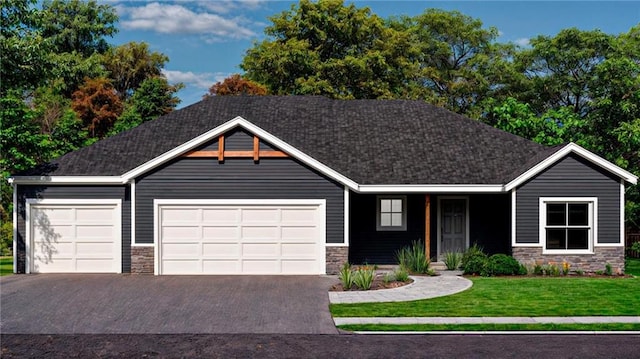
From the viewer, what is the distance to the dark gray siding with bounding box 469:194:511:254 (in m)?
21.0

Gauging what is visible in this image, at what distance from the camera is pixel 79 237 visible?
1895 centimetres

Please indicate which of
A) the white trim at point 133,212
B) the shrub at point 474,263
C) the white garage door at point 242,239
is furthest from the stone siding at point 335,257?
the white trim at point 133,212

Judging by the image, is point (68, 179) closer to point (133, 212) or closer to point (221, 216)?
point (133, 212)

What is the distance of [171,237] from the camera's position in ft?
60.8

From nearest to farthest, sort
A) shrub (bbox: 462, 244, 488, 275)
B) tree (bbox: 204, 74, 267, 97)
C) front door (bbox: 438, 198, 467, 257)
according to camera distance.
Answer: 1. shrub (bbox: 462, 244, 488, 275)
2. front door (bbox: 438, 198, 467, 257)
3. tree (bbox: 204, 74, 267, 97)

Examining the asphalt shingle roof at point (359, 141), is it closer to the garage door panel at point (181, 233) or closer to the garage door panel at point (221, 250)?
the garage door panel at point (181, 233)

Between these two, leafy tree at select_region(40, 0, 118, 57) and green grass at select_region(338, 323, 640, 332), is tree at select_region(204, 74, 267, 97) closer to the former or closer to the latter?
leafy tree at select_region(40, 0, 118, 57)

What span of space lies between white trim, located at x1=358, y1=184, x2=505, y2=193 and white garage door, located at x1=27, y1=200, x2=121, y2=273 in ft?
27.2

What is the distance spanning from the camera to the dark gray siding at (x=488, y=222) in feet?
69.0

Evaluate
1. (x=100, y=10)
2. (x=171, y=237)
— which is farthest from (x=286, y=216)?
(x=100, y=10)

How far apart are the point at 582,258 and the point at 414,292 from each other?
24.0ft

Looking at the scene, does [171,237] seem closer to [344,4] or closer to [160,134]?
[160,134]

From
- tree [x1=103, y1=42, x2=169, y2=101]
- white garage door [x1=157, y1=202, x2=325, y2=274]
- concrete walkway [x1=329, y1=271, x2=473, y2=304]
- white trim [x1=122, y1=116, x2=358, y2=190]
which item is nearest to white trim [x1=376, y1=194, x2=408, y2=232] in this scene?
white trim [x1=122, y1=116, x2=358, y2=190]

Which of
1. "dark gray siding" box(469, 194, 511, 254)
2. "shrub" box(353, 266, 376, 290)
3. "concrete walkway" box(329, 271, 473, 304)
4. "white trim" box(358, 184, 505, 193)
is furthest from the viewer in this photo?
"dark gray siding" box(469, 194, 511, 254)
